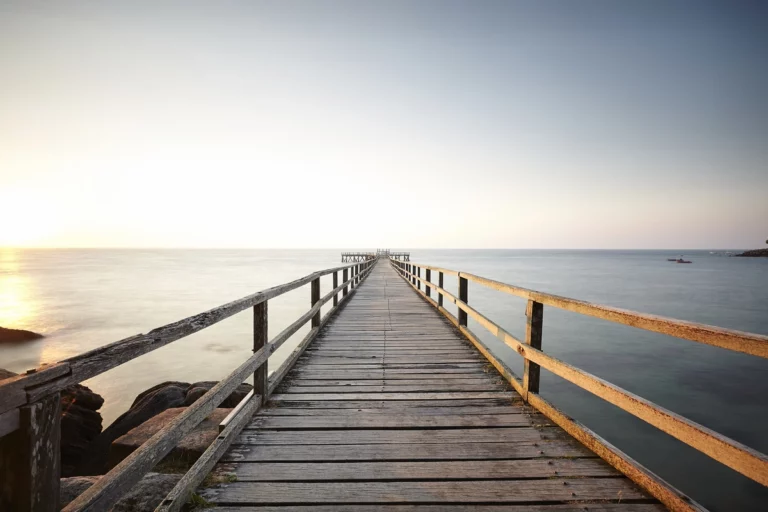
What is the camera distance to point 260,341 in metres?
3.24

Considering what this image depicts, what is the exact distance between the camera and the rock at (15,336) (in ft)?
51.5

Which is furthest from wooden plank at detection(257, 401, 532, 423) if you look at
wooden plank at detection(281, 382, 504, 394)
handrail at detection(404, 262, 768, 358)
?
handrail at detection(404, 262, 768, 358)

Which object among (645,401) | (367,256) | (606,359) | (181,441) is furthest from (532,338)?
(367,256)

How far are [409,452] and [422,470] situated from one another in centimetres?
23

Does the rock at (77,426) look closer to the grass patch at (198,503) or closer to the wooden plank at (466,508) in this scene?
the grass patch at (198,503)

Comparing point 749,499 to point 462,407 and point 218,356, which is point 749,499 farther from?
point 218,356

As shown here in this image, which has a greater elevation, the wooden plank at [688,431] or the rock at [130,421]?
the wooden plank at [688,431]

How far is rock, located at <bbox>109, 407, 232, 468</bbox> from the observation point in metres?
3.33

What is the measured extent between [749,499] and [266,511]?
27.4ft

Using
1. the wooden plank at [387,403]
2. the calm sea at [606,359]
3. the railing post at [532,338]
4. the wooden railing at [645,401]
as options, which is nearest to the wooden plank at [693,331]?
the wooden railing at [645,401]

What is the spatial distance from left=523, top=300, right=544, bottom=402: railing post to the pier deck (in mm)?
213

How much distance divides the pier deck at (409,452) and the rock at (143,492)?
0.48m

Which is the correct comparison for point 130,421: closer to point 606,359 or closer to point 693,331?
point 693,331

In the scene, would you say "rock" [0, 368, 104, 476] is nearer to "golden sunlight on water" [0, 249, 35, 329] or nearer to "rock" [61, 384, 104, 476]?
"rock" [61, 384, 104, 476]
